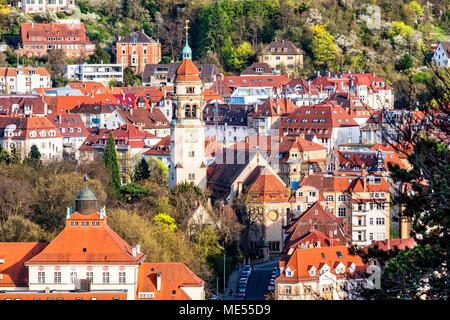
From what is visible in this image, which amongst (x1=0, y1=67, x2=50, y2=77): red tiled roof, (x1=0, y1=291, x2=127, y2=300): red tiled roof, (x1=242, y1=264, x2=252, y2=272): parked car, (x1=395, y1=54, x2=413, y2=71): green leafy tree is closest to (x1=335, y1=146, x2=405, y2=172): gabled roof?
(x1=242, y1=264, x2=252, y2=272): parked car

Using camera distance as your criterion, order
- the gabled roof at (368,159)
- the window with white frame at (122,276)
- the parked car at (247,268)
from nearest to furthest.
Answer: the window with white frame at (122,276) < the parked car at (247,268) < the gabled roof at (368,159)

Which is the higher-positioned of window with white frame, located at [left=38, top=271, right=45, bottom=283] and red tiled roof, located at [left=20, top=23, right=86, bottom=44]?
red tiled roof, located at [left=20, top=23, right=86, bottom=44]

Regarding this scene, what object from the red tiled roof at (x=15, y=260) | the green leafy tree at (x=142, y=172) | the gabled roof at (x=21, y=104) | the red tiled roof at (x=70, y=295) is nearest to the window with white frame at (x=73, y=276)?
the red tiled roof at (x=15, y=260)

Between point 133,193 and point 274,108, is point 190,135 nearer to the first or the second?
point 133,193

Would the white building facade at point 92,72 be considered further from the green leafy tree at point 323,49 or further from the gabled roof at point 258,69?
the green leafy tree at point 323,49

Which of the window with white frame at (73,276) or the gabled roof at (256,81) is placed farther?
the gabled roof at (256,81)

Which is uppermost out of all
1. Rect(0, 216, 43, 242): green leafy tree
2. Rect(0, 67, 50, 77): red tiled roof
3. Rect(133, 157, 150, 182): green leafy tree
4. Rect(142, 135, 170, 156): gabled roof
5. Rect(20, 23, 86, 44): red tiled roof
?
Result: Rect(20, 23, 86, 44): red tiled roof

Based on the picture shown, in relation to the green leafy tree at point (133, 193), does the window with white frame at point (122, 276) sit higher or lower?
higher

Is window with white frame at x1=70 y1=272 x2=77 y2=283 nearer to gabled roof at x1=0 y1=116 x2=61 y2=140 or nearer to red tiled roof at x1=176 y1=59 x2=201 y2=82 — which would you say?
red tiled roof at x1=176 y1=59 x2=201 y2=82

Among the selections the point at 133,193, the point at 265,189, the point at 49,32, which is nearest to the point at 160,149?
the point at 133,193
